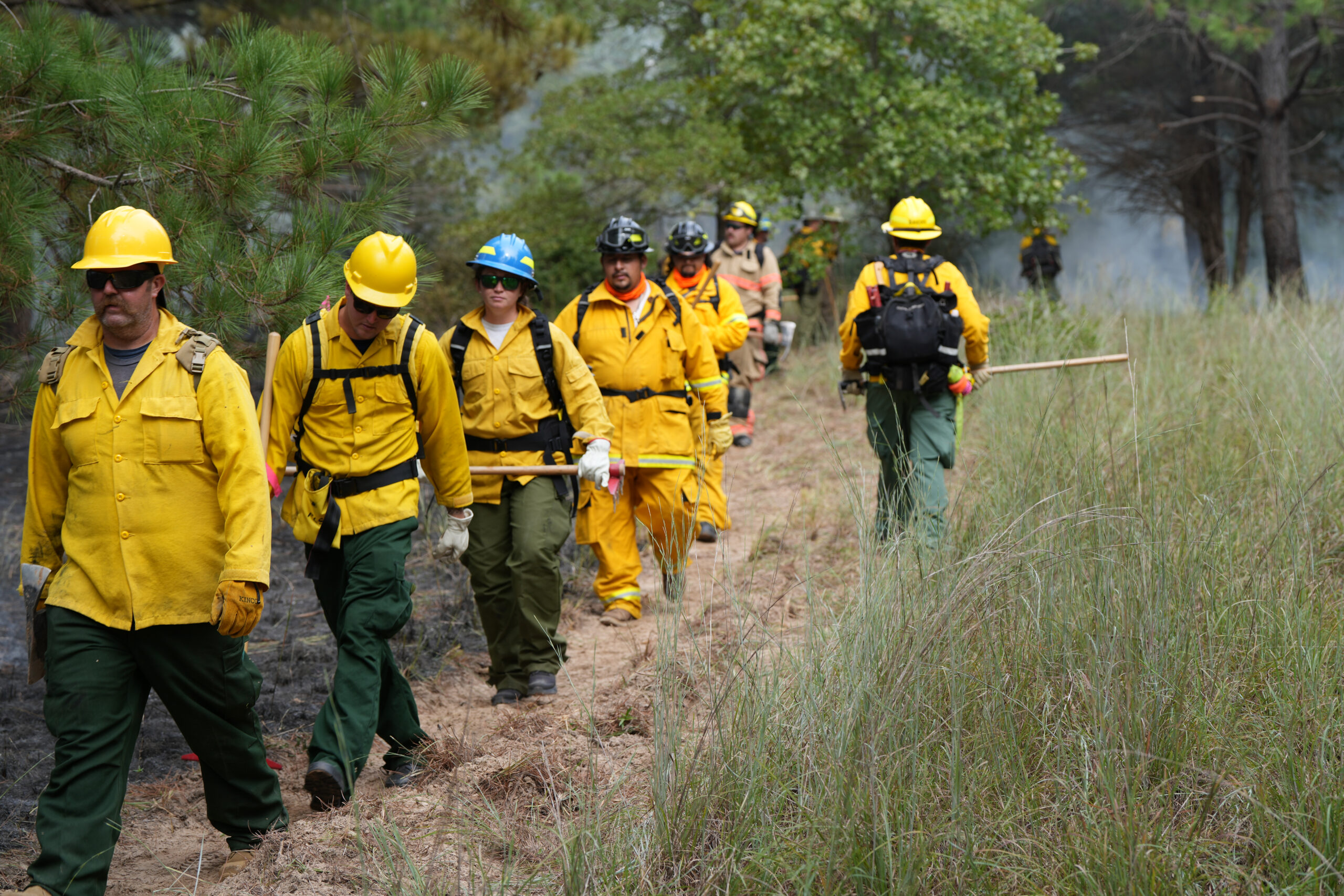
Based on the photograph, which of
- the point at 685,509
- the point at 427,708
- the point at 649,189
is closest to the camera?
the point at 427,708

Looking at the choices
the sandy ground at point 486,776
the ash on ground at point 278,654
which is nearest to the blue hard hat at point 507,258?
the ash on ground at point 278,654

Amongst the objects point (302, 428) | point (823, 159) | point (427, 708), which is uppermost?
point (823, 159)

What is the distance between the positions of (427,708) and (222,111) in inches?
98.2

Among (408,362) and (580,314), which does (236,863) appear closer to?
A: (408,362)

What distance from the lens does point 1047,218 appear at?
13.4 metres

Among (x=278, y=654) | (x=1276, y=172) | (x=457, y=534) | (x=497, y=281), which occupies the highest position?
(x=1276, y=172)

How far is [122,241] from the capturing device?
3152mm

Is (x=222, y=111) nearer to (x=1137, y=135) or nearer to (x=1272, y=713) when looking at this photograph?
(x=1272, y=713)

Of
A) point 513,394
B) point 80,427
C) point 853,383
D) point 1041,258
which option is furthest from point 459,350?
point 1041,258

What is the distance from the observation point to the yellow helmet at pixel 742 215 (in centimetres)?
986

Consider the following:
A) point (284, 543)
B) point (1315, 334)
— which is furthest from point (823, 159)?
point (284, 543)

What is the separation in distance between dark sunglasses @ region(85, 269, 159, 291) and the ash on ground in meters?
1.45

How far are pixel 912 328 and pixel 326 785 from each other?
11.2ft

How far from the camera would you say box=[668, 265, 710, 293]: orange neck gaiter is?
818cm
